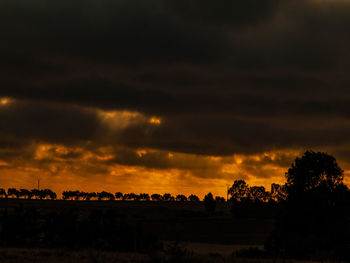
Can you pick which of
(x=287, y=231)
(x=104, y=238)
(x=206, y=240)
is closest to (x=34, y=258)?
(x=104, y=238)

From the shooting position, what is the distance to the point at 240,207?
157m

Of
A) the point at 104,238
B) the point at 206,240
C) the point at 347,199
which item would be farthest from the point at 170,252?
the point at 206,240

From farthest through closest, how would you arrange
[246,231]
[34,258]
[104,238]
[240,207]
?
[240,207] → [246,231] → [104,238] → [34,258]

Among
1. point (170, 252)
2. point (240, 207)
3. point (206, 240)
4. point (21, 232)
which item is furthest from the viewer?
point (240, 207)

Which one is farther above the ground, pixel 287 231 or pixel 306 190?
pixel 306 190

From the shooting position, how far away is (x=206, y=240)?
96500mm

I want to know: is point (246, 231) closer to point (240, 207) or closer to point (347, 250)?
point (240, 207)

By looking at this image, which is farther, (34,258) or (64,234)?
(64,234)

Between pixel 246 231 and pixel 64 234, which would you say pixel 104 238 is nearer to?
A: pixel 64 234

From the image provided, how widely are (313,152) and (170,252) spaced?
157 feet

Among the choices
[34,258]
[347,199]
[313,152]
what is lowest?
[34,258]

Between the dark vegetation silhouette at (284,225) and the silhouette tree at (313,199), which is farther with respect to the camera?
the silhouette tree at (313,199)

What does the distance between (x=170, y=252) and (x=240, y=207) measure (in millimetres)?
131675

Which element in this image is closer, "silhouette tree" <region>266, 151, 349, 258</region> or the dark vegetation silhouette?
the dark vegetation silhouette
